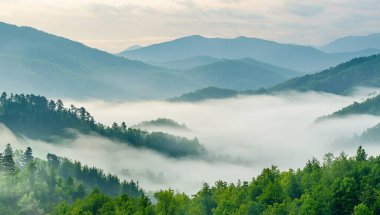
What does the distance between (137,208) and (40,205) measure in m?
53.2

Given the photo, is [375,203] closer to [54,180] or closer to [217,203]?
[217,203]

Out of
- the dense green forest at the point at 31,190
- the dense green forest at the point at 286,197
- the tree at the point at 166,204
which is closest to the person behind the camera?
the dense green forest at the point at 286,197

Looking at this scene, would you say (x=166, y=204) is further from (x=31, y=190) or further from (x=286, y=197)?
(x=31, y=190)

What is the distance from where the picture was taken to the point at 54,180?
586 feet

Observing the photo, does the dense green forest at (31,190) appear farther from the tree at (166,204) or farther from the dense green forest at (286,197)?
the tree at (166,204)

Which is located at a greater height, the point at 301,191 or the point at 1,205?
the point at 301,191

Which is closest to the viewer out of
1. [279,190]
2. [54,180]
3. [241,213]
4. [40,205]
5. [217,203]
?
[241,213]

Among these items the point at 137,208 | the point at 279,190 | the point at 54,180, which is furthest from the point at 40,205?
the point at 279,190

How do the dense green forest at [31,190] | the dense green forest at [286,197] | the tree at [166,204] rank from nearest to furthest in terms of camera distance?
the dense green forest at [286,197], the tree at [166,204], the dense green forest at [31,190]

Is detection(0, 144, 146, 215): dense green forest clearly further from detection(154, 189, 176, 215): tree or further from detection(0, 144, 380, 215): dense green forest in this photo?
detection(154, 189, 176, 215): tree

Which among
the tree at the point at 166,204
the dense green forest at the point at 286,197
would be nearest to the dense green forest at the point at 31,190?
the dense green forest at the point at 286,197

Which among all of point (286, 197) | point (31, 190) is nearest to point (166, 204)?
point (286, 197)

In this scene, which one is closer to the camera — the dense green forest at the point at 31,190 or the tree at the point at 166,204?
the tree at the point at 166,204

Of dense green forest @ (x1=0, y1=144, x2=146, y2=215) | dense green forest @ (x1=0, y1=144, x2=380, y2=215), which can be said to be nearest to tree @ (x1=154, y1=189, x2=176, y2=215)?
dense green forest @ (x1=0, y1=144, x2=380, y2=215)
